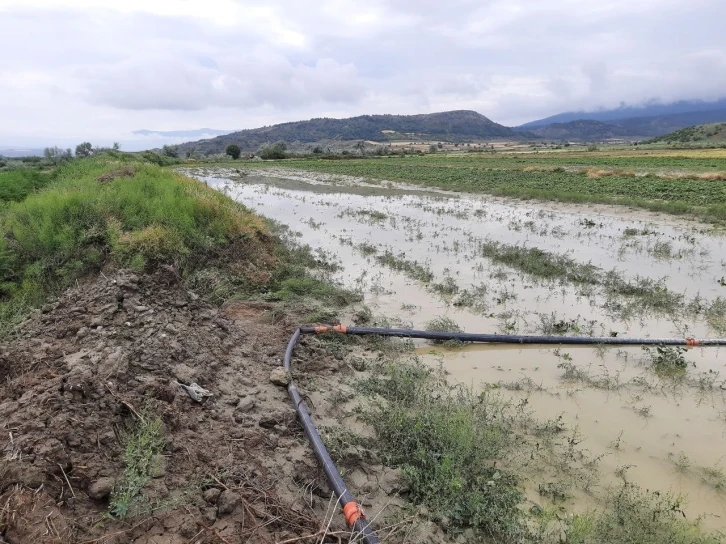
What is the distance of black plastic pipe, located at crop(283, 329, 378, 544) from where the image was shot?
276cm

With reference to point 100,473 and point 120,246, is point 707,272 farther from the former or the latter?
point 120,246

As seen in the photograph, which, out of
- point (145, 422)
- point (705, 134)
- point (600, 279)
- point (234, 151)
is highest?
→ point (705, 134)

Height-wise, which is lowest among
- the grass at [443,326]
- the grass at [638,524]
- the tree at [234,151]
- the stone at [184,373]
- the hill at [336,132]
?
the grass at [638,524]

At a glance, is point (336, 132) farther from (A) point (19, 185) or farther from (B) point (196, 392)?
(B) point (196, 392)

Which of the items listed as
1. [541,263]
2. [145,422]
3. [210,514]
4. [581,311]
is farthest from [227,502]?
[541,263]

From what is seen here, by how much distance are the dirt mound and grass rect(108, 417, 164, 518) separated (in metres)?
0.02

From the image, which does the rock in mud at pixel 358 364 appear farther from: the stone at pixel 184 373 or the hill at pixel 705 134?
the hill at pixel 705 134

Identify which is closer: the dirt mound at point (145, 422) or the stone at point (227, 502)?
the dirt mound at point (145, 422)

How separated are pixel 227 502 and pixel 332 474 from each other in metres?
0.81

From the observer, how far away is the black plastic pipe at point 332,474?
2.76 metres

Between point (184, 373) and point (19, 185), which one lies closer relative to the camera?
point (184, 373)

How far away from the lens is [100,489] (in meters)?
2.70

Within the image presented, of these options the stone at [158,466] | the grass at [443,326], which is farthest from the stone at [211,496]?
the grass at [443,326]

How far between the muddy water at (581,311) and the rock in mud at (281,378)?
209 centimetres
